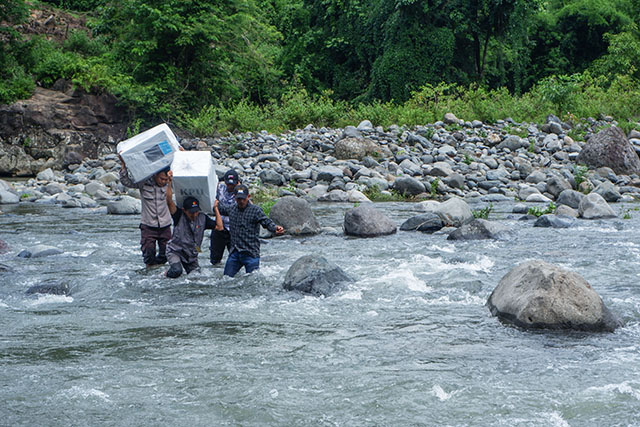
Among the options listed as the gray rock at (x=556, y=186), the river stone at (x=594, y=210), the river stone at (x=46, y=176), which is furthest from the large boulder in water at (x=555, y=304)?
the river stone at (x=46, y=176)

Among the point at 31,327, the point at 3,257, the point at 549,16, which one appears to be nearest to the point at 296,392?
the point at 31,327

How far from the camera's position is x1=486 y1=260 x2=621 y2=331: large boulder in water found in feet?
19.9

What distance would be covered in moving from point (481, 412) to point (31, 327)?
4.16 m

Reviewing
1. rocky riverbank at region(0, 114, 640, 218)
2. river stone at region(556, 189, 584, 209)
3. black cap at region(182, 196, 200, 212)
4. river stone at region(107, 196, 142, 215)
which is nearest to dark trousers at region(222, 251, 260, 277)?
black cap at region(182, 196, 200, 212)

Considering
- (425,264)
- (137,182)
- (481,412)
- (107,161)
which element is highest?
(137,182)

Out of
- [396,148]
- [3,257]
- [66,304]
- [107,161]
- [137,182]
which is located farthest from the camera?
[107,161]

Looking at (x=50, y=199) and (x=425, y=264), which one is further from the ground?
(x=425, y=264)

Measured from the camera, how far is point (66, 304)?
7332 mm

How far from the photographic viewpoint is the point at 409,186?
16.8 metres

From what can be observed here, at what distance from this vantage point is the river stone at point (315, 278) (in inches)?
299

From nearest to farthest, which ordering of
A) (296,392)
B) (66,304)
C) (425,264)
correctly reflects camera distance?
(296,392) → (66,304) → (425,264)

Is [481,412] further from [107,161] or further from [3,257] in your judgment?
[107,161]

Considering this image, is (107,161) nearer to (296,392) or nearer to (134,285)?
(134,285)

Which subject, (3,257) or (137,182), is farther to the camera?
(3,257)
